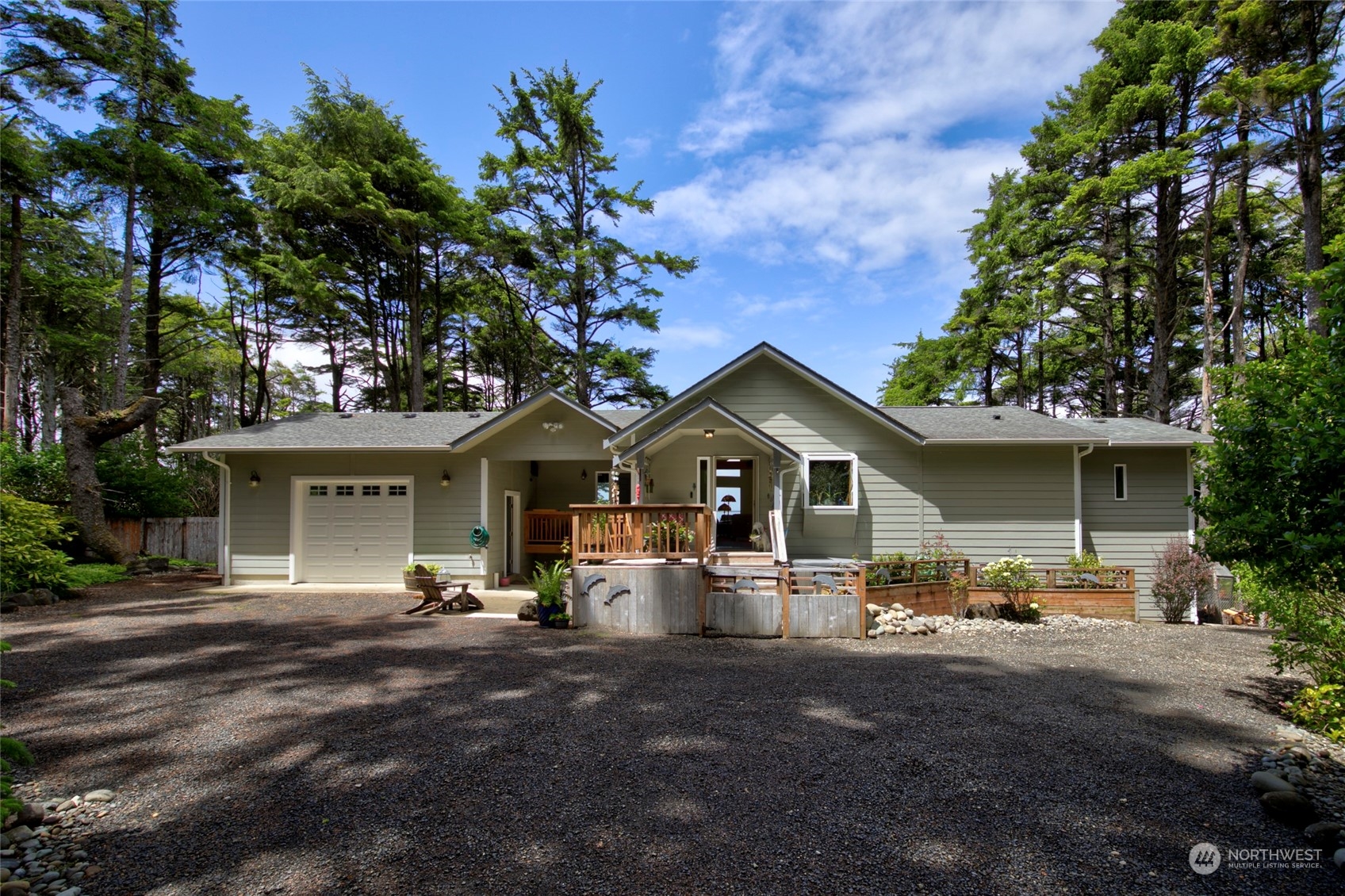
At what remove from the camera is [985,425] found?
40.1 ft

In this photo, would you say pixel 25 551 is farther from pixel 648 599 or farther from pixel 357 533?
pixel 648 599

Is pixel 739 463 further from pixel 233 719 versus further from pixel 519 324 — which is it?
pixel 519 324

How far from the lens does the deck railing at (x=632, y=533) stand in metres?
8.58

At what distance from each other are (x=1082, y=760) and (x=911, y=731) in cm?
112

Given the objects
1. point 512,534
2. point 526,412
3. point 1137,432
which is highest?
point 526,412

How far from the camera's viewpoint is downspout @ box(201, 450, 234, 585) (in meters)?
12.3

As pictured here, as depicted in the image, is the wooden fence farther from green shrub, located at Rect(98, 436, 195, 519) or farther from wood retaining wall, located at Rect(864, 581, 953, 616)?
wood retaining wall, located at Rect(864, 581, 953, 616)

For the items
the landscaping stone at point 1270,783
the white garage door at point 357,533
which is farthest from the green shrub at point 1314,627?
the white garage door at point 357,533

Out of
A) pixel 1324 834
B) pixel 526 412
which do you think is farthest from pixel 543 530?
pixel 1324 834

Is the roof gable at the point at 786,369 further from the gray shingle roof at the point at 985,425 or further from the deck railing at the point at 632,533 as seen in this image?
the deck railing at the point at 632,533

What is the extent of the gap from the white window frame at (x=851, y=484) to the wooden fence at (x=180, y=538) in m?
15.6

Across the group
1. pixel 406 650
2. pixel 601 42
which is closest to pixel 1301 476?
pixel 406 650

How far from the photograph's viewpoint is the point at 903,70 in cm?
1023

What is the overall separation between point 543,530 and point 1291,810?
12.8 meters
